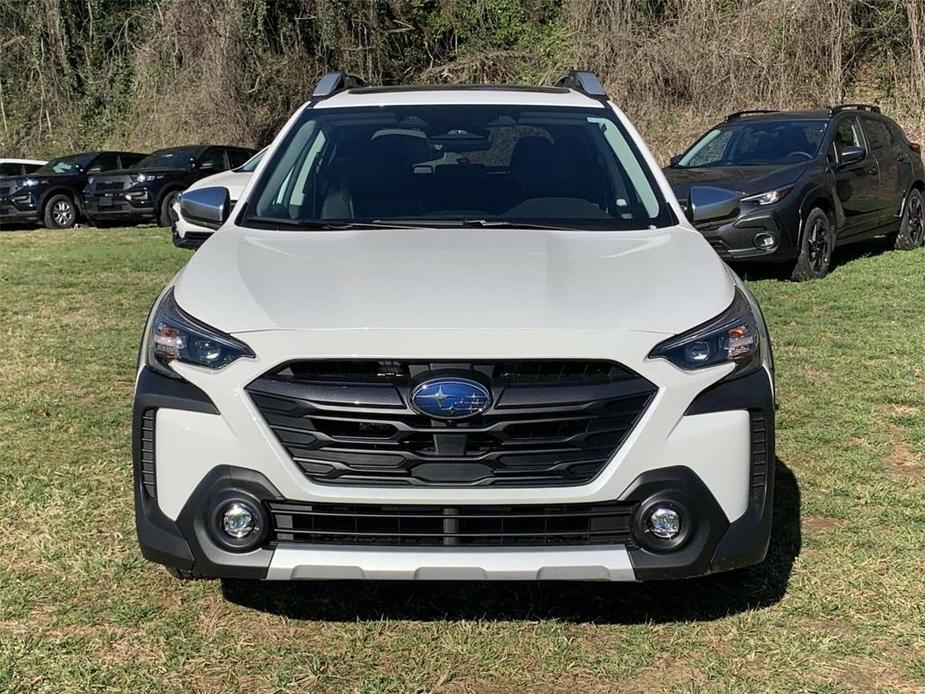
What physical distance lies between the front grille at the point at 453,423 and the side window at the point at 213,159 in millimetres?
16232

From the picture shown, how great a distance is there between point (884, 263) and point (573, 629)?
852cm

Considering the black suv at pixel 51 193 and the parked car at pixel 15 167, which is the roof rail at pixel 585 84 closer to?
the black suv at pixel 51 193

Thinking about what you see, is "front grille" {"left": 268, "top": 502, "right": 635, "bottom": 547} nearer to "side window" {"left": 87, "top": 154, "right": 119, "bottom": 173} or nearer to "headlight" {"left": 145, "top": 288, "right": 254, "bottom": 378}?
"headlight" {"left": 145, "top": 288, "right": 254, "bottom": 378}

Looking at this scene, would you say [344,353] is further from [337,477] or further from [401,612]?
[401,612]

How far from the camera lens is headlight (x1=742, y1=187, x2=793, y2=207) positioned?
904 centimetres

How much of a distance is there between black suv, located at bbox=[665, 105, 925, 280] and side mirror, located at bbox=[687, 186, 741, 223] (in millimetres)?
4738

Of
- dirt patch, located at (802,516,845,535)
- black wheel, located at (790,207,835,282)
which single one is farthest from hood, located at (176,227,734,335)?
black wheel, located at (790,207,835,282)

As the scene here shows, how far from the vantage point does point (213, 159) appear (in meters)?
18.5

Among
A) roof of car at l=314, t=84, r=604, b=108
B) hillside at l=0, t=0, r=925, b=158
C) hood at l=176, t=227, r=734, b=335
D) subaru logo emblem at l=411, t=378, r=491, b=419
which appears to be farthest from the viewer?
hillside at l=0, t=0, r=925, b=158

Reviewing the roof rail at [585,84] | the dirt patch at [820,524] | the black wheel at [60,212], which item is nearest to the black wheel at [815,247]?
the roof rail at [585,84]

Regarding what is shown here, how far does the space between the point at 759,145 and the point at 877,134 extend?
1780mm

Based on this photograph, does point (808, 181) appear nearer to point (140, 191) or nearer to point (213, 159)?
point (140, 191)

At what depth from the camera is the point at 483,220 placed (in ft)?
12.5

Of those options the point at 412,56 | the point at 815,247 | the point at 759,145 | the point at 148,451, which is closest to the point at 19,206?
the point at 412,56
